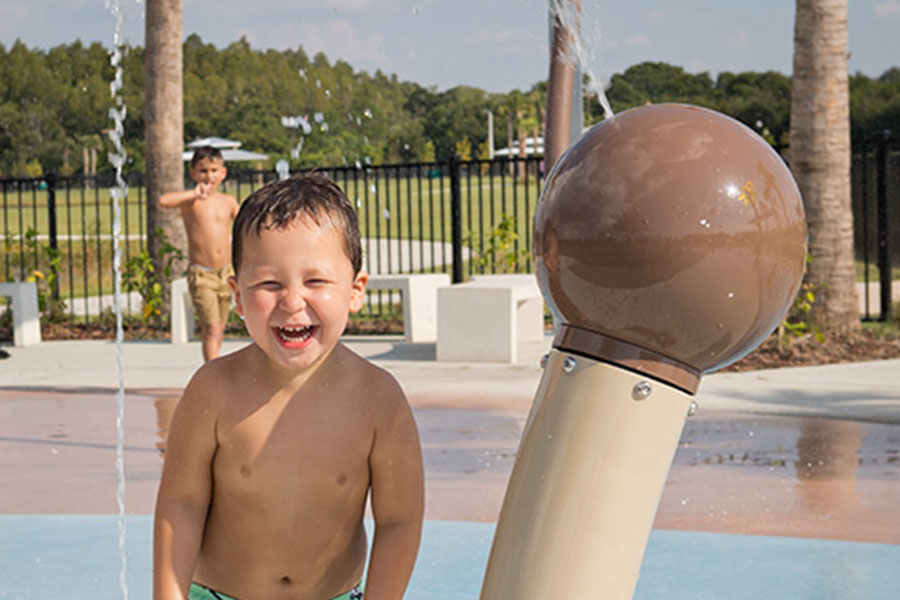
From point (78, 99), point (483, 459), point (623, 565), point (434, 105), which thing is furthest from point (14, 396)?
point (78, 99)

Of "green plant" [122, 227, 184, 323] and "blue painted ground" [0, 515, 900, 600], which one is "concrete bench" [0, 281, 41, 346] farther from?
"blue painted ground" [0, 515, 900, 600]

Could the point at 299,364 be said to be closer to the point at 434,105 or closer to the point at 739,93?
the point at 739,93

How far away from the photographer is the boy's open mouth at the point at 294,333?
1939mm

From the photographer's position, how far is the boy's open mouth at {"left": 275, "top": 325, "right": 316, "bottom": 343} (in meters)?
1.94

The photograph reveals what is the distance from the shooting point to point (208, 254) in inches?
328

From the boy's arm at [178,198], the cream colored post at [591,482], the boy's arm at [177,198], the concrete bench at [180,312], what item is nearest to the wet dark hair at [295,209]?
the cream colored post at [591,482]

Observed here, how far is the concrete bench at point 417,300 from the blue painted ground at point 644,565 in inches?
228

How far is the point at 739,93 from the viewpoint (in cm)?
4578

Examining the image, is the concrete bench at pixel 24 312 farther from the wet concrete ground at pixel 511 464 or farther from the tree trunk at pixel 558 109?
the tree trunk at pixel 558 109

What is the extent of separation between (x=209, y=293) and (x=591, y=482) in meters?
7.00

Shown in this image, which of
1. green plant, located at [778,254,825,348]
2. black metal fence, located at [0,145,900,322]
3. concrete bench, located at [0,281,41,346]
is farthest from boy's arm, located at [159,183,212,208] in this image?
green plant, located at [778,254,825,348]

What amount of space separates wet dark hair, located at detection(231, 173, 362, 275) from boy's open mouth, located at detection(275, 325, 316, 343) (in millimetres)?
129

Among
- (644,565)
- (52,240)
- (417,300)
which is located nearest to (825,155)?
(417,300)

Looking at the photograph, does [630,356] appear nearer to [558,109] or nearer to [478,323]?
[558,109]
